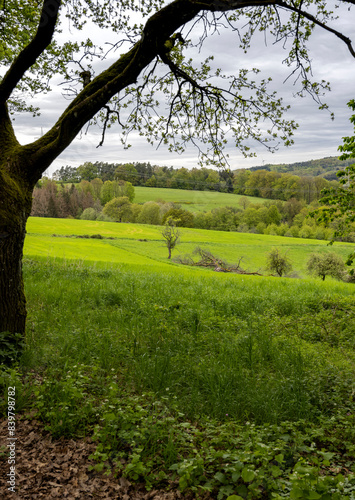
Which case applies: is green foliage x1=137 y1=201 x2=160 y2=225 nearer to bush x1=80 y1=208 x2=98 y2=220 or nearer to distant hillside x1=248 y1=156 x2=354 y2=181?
bush x1=80 y1=208 x2=98 y2=220

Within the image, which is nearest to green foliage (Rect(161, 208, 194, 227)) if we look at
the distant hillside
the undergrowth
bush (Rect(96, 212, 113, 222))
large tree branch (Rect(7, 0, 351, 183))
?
bush (Rect(96, 212, 113, 222))

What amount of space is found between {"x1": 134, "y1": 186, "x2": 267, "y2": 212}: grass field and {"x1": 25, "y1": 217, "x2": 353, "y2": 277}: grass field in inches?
1067

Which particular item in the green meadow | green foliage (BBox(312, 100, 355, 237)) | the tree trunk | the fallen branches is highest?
green foliage (BBox(312, 100, 355, 237))

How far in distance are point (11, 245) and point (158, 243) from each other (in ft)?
179

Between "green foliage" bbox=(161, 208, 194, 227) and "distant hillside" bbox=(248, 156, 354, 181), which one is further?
"green foliage" bbox=(161, 208, 194, 227)

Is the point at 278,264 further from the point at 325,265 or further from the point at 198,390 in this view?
the point at 198,390

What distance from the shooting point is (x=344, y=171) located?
8695 mm

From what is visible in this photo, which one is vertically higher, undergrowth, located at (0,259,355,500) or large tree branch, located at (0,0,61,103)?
large tree branch, located at (0,0,61,103)

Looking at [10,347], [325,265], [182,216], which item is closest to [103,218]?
[182,216]

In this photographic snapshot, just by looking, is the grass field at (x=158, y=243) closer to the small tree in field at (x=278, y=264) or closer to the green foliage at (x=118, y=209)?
the small tree in field at (x=278, y=264)

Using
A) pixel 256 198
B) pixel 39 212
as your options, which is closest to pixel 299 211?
pixel 256 198

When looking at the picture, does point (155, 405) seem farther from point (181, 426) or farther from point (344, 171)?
point (344, 171)

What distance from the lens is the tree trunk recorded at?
16.6ft

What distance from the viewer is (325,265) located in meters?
36.5
